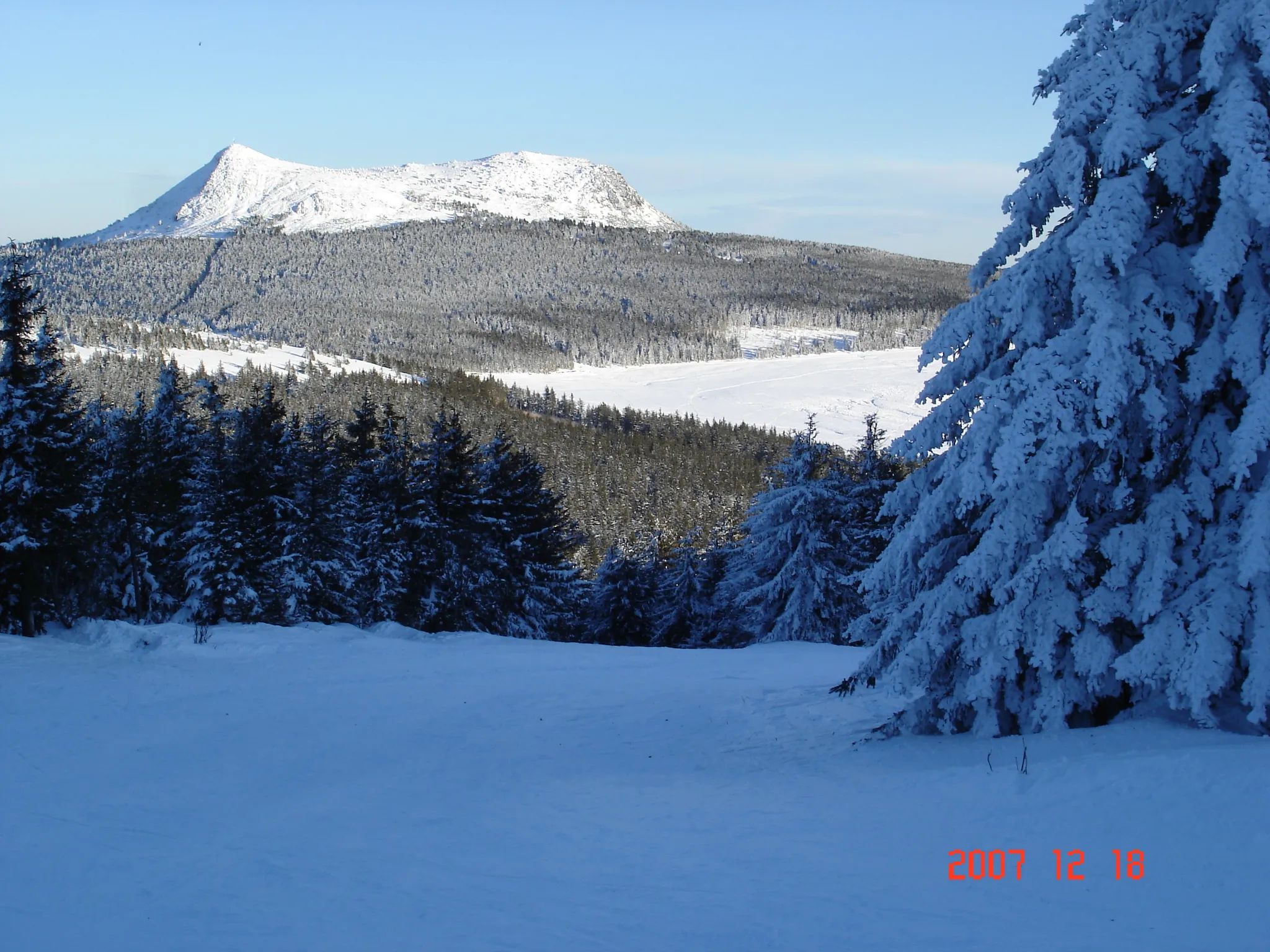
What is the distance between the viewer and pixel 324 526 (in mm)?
27891

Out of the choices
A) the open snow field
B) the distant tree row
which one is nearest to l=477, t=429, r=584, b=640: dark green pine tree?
the distant tree row

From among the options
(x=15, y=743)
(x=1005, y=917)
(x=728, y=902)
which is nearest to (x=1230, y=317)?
(x=1005, y=917)

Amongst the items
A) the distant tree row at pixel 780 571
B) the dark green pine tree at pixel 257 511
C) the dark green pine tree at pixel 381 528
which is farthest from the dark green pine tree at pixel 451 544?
the distant tree row at pixel 780 571

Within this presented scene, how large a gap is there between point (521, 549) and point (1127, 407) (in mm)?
24540

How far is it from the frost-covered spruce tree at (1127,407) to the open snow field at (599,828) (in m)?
0.83

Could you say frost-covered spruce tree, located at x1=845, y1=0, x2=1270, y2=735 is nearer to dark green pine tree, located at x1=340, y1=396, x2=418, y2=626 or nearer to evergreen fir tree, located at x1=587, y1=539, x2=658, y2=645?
dark green pine tree, located at x1=340, y1=396, x2=418, y2=626

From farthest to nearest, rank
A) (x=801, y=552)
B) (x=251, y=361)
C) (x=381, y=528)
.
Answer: (x=251, y=361) → (x=381, y=528) → (x=801, y=552)

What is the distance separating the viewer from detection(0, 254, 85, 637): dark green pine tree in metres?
19.0

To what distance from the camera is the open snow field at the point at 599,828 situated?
597 centimetres

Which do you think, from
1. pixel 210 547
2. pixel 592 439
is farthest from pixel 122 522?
pixel 592 439

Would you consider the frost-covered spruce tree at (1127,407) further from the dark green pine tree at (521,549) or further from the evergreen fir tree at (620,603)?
the evergreen fir tree at (620,603)

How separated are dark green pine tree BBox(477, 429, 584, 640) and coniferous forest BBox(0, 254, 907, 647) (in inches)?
3.5
